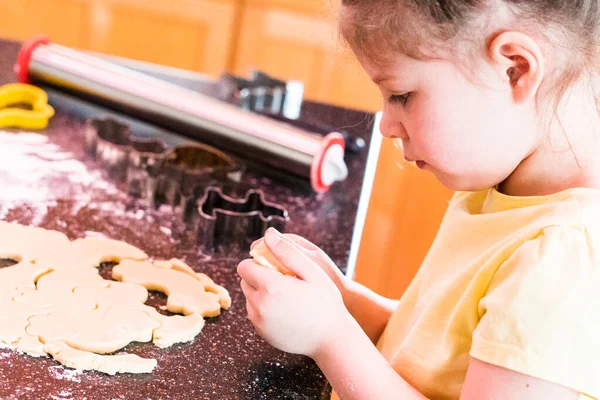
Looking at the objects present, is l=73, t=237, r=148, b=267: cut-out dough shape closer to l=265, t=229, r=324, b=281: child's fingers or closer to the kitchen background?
l=265, t=229, r=324, b=281: child's fingers

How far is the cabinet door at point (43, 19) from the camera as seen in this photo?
10.5 feet

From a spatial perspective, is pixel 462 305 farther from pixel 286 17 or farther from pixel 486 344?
pixel 286 17

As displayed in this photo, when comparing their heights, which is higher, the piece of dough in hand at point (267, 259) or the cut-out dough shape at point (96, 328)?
the piece of dough in hand at point (267, 259)

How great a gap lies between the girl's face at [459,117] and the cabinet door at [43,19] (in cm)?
284

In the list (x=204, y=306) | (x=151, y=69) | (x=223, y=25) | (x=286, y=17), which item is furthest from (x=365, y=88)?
(x=204, y=306)

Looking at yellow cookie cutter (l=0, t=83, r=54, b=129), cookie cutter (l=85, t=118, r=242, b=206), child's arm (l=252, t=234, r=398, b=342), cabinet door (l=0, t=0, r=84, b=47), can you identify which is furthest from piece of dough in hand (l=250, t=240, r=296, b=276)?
cabinet door (l=0, t=0, r=84, b=47)

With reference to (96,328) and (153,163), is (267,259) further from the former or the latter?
(153,163)

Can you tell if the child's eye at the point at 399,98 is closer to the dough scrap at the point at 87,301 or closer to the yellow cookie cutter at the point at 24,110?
the dough scrap at the point at 87,301

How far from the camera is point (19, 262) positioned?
2.69 feet

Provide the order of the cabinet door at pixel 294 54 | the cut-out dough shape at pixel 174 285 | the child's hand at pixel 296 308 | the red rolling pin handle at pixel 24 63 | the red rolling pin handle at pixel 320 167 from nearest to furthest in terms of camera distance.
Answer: the child's hand at pixel 296 308
the cut-out dough shape at pixel 174 285
the red rolling pin handle at pixel 320 167
the red rolling pin handle at pixel 24 63
the cabinet door at pixel 294 54

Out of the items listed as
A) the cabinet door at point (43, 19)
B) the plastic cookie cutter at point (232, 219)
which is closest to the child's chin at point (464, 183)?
the plastic cookie cutter at point (232, 219)

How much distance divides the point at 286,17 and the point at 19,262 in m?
2.53

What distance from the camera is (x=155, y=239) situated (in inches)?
37.4

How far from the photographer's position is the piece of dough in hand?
709 millimetres
